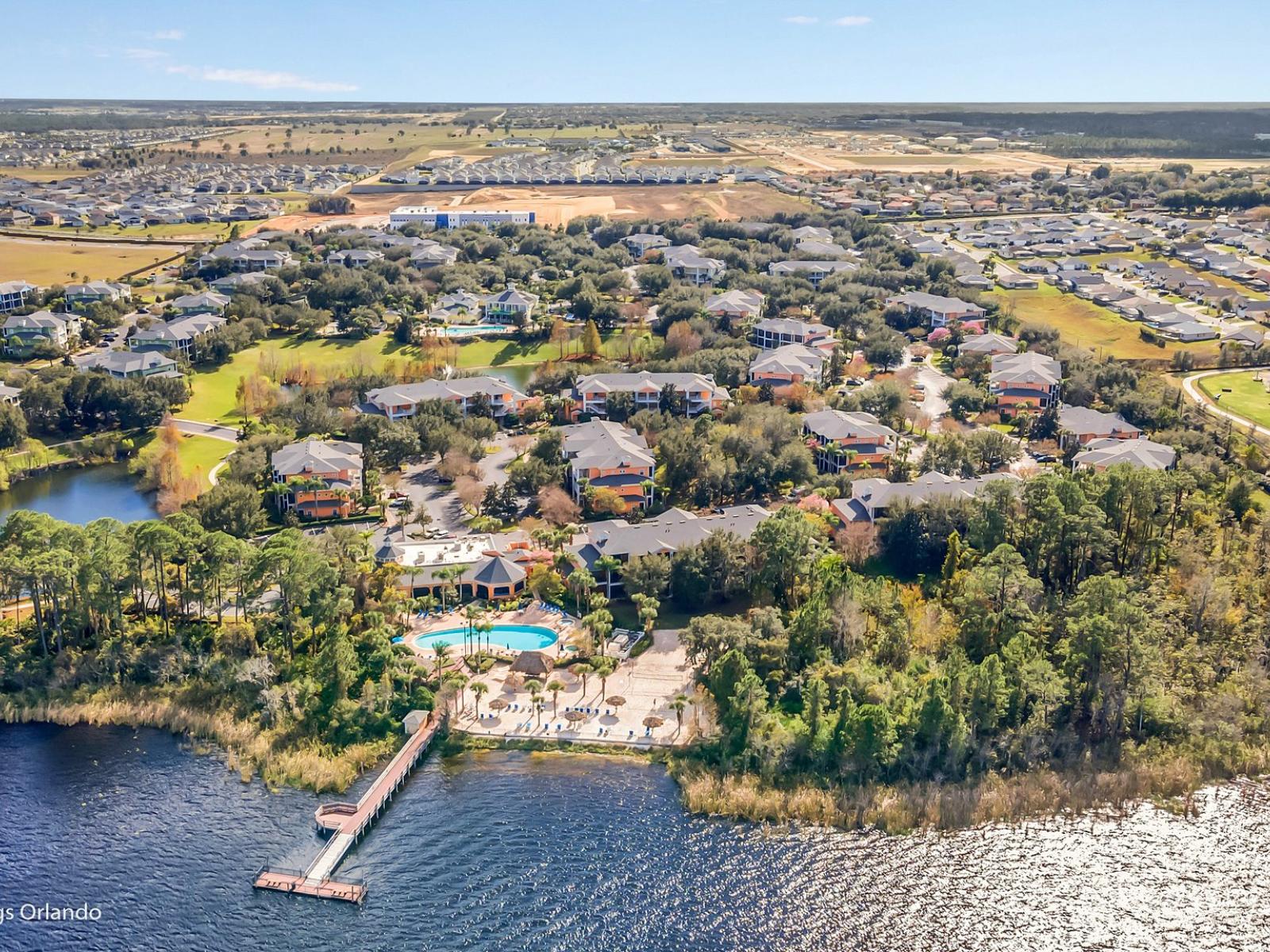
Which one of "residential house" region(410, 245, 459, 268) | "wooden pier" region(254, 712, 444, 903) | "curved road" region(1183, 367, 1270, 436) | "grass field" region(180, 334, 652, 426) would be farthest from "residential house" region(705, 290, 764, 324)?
"wooden pier" region(254, 712, 444, 903)

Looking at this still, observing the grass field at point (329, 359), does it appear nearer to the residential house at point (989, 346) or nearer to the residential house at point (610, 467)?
the residential house at point (989, 346)

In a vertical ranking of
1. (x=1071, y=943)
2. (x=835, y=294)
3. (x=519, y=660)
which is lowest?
(x=1071, y=943)

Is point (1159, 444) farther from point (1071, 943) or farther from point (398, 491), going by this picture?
point (398, 491)

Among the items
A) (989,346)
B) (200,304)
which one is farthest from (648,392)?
(200,304)

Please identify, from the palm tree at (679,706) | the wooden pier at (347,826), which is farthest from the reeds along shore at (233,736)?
the palm tree at (679,706)

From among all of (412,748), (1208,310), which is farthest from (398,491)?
(1208,310)

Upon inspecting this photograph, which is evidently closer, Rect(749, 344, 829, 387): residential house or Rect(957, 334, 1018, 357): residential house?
Rect(749, 344, 829, 387): residential house

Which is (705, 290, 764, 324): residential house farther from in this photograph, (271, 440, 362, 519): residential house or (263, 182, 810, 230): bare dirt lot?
(263, 182, 810, 230): bare dirt lot
